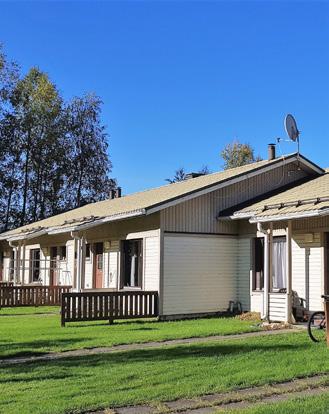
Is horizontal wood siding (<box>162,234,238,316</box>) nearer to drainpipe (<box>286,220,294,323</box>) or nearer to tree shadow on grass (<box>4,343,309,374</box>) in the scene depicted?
drainpipe (<box>286,220,294,323</box>)

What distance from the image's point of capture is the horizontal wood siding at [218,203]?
16.9 metres

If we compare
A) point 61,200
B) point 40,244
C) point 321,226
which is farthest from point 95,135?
point 321,226

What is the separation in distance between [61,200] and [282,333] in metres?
34.4

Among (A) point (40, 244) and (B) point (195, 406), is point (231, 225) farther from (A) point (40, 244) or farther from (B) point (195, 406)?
(A) point (40, 244)

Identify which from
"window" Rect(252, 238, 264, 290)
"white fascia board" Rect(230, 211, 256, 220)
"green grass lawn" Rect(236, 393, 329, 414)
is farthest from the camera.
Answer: "window" Rect(252, 238, 264, 290)

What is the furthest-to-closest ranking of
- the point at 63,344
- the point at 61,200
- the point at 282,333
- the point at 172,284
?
the point at 61,200 < the point at 172,284 < the point at 282,333 < the point at 63,344

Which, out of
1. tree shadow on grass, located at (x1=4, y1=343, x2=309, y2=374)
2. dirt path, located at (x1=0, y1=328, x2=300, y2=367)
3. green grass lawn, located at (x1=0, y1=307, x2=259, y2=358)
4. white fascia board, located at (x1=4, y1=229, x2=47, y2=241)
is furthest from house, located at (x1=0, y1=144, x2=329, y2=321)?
tree shadow on grass, located at (x1=4, y1=343, x2=309, y2=374)

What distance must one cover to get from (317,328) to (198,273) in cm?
501

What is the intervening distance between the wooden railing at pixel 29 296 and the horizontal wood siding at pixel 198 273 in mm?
6840

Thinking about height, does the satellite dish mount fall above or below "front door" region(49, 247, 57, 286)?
above

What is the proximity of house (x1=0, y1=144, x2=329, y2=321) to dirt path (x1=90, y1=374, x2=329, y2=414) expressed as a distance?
633 centimetres

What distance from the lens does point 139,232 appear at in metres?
18.0

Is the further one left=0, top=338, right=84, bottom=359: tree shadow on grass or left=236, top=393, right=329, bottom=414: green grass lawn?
left=0, top=338, right=84, bottom=359: tree shadow on grass

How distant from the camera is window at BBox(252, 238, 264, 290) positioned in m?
16.8
